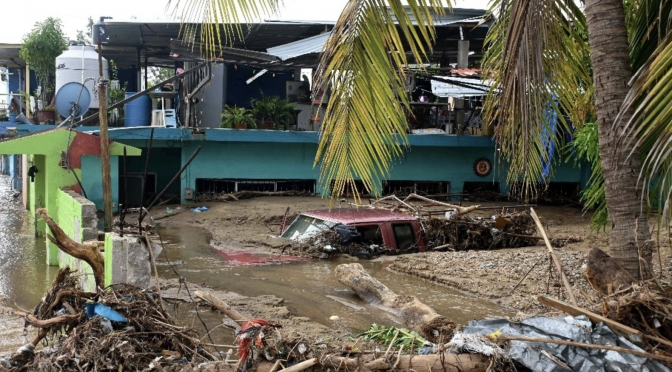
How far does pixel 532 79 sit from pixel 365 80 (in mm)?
1411

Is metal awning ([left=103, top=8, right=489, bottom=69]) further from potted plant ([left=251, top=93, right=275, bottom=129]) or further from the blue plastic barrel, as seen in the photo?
the blue plastic barrel

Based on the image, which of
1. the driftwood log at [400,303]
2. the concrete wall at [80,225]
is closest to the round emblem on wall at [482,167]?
the driftwood log at [400,303]

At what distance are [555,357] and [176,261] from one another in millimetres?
9294

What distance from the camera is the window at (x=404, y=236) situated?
44.0ft

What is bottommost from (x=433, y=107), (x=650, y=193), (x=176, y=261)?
(x=176, y=261)

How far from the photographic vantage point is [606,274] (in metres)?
5.30

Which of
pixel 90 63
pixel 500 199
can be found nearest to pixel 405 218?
pixel 500 199

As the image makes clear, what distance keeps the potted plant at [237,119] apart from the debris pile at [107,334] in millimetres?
14918

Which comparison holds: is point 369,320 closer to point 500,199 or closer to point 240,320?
point 240,320

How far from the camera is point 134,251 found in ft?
23.1

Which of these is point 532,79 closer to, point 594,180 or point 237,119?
point 594,180

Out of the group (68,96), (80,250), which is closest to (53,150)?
(68,96)

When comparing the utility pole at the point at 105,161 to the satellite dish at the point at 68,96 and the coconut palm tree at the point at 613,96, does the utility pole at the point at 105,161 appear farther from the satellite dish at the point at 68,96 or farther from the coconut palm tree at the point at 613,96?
the satellite dish at the point at 68,96

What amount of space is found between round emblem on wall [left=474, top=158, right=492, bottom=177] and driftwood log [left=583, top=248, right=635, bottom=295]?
57.7 ft
